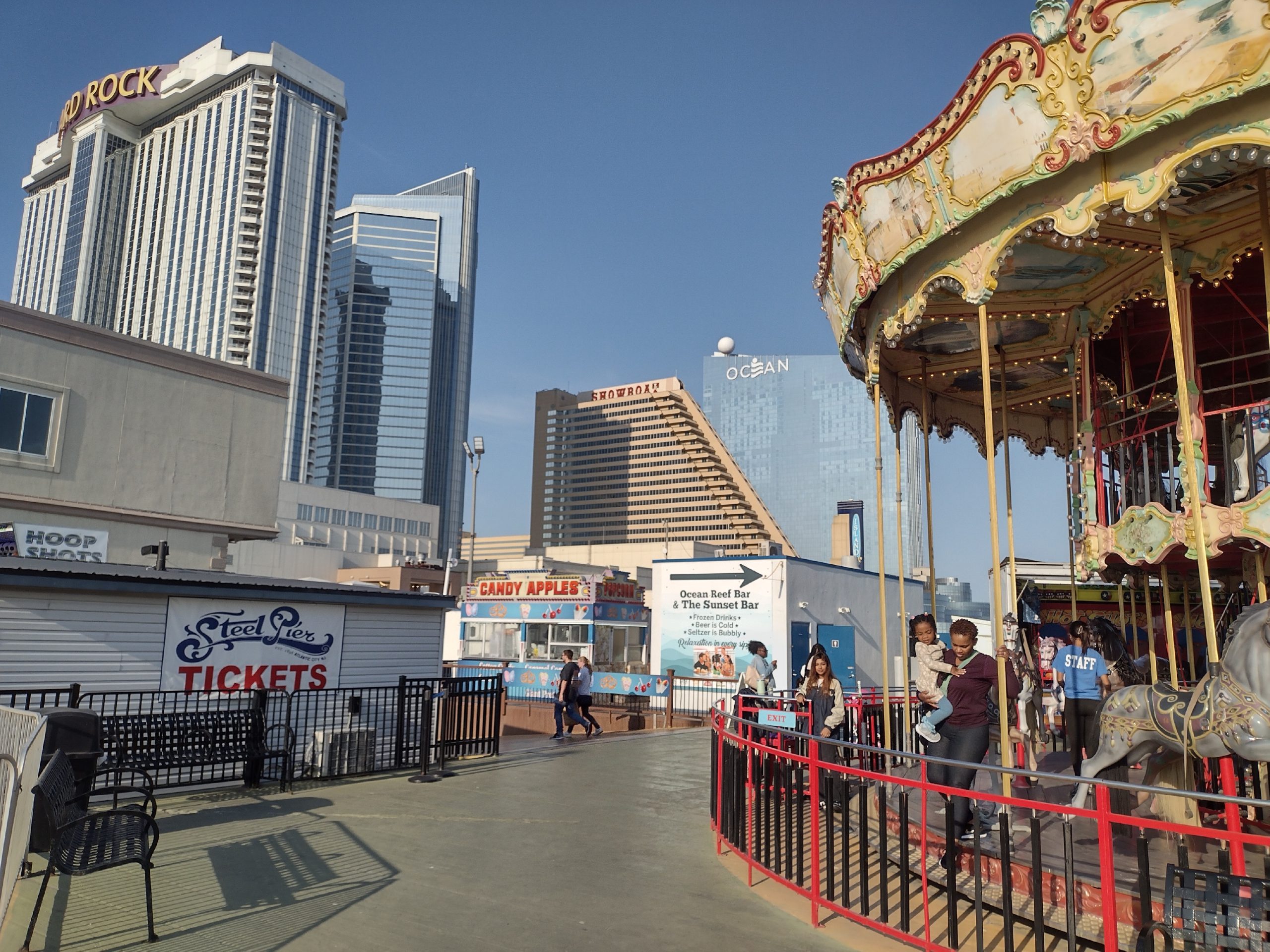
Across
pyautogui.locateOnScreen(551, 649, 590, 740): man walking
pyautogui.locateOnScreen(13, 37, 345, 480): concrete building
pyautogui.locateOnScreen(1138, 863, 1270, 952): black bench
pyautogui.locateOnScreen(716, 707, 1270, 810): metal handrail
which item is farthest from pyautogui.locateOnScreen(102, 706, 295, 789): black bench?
pyautogui.locateOnScreen(13, 37, 345, 480): concrete building

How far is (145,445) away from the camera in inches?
943

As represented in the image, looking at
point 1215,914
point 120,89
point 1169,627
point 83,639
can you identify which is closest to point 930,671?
point 1169,627

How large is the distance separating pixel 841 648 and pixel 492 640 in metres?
13.0

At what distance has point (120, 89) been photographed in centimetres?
12800

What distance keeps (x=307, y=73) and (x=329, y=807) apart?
146 meters

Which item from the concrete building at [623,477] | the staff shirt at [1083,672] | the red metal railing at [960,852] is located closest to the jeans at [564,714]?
the red metal railing at [960,852]

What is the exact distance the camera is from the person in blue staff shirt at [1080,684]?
10141mm

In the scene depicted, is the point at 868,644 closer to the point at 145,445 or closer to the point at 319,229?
the point at 145,445

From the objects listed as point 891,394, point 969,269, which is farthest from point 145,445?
point 969,269

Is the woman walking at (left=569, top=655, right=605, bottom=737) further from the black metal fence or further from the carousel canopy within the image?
the carousel canopy

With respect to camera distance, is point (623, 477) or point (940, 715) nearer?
point (940, 715)

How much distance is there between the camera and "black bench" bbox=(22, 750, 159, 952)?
17.3 feet

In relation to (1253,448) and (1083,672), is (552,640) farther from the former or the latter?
(1253,448)

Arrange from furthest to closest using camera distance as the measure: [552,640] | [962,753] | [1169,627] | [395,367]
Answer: [395,367] → [552,640] → [1169,627] → [962,753]
